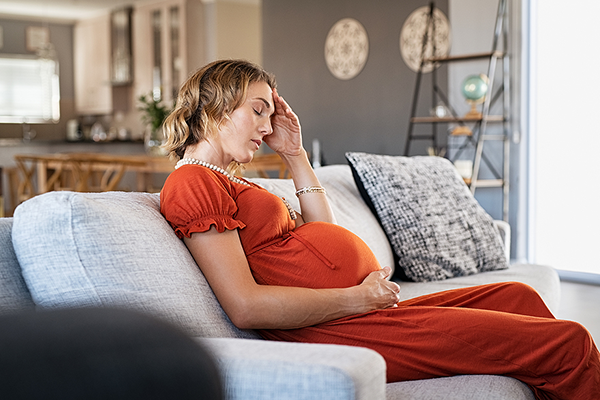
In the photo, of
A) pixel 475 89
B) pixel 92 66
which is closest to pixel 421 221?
pixel 475 89

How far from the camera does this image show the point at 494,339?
130cm

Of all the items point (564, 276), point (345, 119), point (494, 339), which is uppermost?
point (345, 119)

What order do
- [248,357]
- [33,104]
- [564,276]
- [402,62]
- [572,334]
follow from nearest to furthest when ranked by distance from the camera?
[248,357] → [572,334] → [564,276] → [402,62] → [33,104]

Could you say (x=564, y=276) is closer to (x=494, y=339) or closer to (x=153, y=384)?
(x=494, y=339)

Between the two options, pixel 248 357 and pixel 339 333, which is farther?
pixel 339 333

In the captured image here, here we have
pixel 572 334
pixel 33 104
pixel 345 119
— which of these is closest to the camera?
pixel 572 334

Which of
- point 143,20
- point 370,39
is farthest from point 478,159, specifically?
point 143,20

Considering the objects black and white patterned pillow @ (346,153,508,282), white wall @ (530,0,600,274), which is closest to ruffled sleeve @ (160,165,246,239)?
black and white patterned pillow @ (346,153,508,282)

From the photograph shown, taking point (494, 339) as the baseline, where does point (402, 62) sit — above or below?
above

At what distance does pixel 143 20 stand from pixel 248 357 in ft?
28.5

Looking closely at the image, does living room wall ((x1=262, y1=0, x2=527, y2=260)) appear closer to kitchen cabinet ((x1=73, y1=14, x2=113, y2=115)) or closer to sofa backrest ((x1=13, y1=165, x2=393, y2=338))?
kitchen cabinet ((x1=73, y1=14, x2=113, y2=115))

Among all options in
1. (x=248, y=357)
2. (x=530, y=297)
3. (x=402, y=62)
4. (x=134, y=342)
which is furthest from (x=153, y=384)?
(x=402, y=62)

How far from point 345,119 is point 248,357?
6241 millimetres

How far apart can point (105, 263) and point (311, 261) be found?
0.45 m
